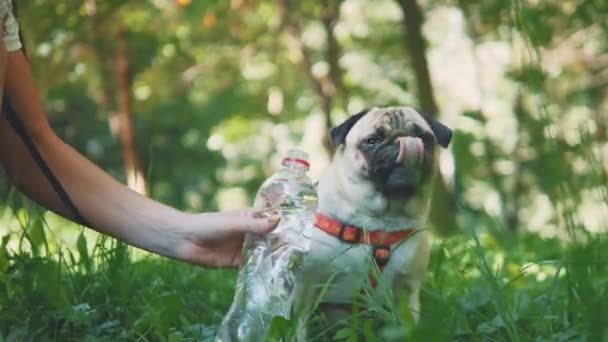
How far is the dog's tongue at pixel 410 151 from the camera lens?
3.04 meters

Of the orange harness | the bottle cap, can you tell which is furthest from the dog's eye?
the bottle cap

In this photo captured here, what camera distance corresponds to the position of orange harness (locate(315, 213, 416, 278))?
9.65 feet

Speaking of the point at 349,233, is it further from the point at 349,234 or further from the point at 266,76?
the point at 266,76

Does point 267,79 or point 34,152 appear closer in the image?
point 34,152

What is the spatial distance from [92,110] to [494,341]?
1533 cm

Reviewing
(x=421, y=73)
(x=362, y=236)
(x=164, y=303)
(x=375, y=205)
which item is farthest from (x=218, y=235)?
(x=421, y=73)

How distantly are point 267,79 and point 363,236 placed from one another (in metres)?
11.3

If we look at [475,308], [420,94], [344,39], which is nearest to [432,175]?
[475,308]

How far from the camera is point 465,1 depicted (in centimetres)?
786

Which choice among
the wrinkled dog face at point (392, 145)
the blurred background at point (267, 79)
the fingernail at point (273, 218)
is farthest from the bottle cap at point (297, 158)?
the blurred background at point (267, 79)

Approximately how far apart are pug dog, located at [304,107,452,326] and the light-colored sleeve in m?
1.09

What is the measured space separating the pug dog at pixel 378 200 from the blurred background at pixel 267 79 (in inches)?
36.7

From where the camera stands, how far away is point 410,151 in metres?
3.06

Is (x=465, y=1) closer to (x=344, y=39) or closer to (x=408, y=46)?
(x=408, y=46)
